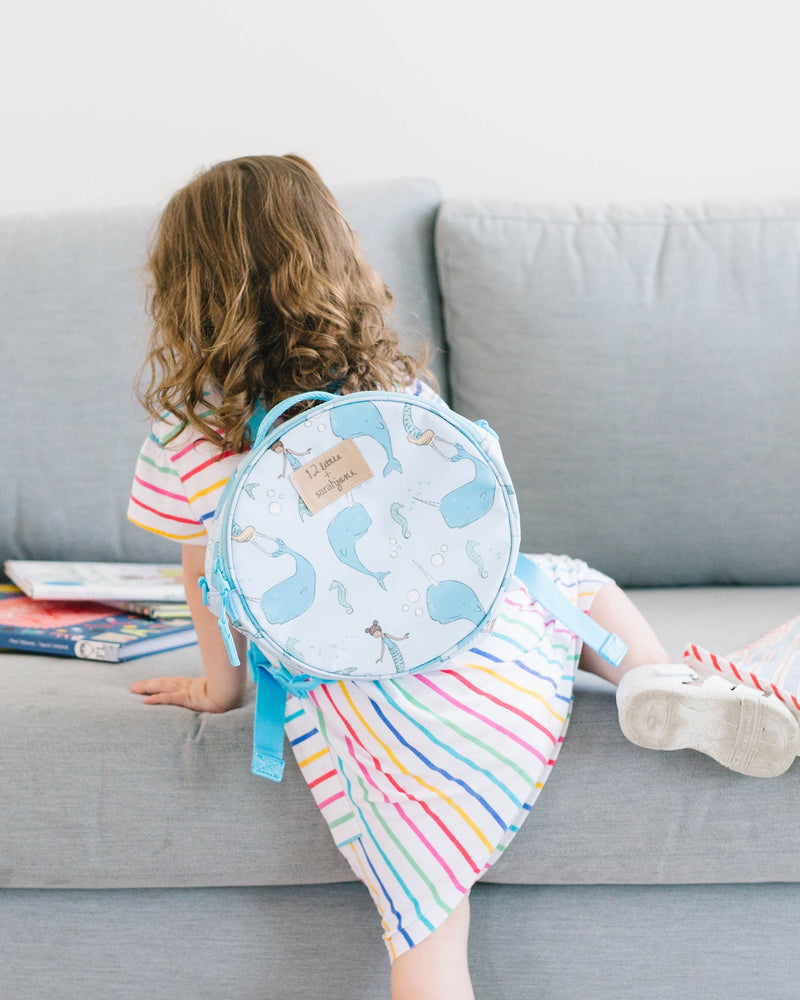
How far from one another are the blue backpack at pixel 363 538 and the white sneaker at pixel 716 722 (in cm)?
17

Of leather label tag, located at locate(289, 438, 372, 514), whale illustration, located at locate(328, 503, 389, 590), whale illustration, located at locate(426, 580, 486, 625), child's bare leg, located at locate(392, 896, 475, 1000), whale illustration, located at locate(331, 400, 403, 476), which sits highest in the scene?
whale illustration, located at locate(331, 400, 403, 476)

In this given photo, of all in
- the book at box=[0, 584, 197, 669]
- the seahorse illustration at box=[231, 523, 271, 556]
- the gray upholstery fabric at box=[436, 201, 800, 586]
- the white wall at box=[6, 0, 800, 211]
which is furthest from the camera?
the white wall at box=[6, 0, 800, 211]

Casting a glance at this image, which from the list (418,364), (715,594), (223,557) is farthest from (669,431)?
(223,557)

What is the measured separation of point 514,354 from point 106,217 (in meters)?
0.67

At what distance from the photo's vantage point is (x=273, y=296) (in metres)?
0.85

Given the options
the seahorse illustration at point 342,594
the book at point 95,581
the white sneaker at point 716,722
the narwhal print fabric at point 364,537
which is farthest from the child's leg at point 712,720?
the book at point 95,581

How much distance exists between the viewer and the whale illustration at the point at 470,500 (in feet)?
2.69

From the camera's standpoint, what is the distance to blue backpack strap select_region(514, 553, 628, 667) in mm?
903

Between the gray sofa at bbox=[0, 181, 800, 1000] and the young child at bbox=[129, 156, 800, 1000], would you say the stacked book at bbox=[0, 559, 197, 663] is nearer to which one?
the gray sofa at bbox=[0, 181, 800, 1000]

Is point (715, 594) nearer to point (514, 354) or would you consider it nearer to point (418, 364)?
point (514, 354)

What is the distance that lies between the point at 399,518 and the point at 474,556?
0.07 metres

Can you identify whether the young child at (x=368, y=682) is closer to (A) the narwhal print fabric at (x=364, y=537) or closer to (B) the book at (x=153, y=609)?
(A) the narwhal print fabric at (x=364, y=537)

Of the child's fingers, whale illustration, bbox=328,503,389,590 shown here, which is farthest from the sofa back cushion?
whale illustration, bbox=328,503,389,590

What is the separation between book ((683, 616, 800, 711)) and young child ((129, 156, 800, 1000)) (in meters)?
0.04
